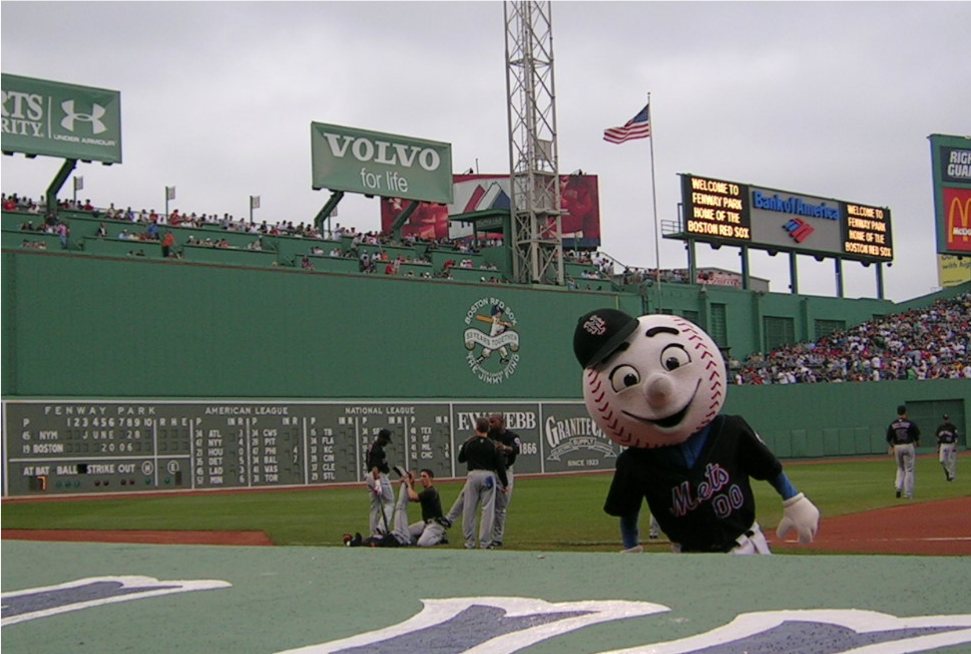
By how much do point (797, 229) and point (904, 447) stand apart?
3498 centimetres

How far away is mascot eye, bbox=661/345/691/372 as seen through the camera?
25.0ft

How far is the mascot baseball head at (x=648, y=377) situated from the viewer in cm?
752

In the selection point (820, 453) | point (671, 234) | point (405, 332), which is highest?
point (671, 234)

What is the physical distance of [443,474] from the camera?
1519 inches

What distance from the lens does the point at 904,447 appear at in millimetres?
23812

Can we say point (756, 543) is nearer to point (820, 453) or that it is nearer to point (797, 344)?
point (820, 453)

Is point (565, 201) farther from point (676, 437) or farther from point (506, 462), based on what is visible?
point (676, 437)

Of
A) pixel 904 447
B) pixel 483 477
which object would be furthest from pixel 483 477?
pixel 904 447

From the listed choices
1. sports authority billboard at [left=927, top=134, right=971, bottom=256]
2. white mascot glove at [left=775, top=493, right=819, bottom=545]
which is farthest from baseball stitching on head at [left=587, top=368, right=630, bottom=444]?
sports authority billboard at [left=927, top=134, right=971, bottom=256]

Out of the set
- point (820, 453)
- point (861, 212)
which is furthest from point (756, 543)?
point (861, 212)

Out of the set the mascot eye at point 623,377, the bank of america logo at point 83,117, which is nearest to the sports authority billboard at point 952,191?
the bank of america logo at point 83,117

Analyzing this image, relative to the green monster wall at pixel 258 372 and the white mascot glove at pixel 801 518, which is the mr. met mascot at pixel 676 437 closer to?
the white mascot glove at pixel 801 518

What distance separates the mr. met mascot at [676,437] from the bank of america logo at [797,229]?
51042mm

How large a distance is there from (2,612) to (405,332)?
110 ft
